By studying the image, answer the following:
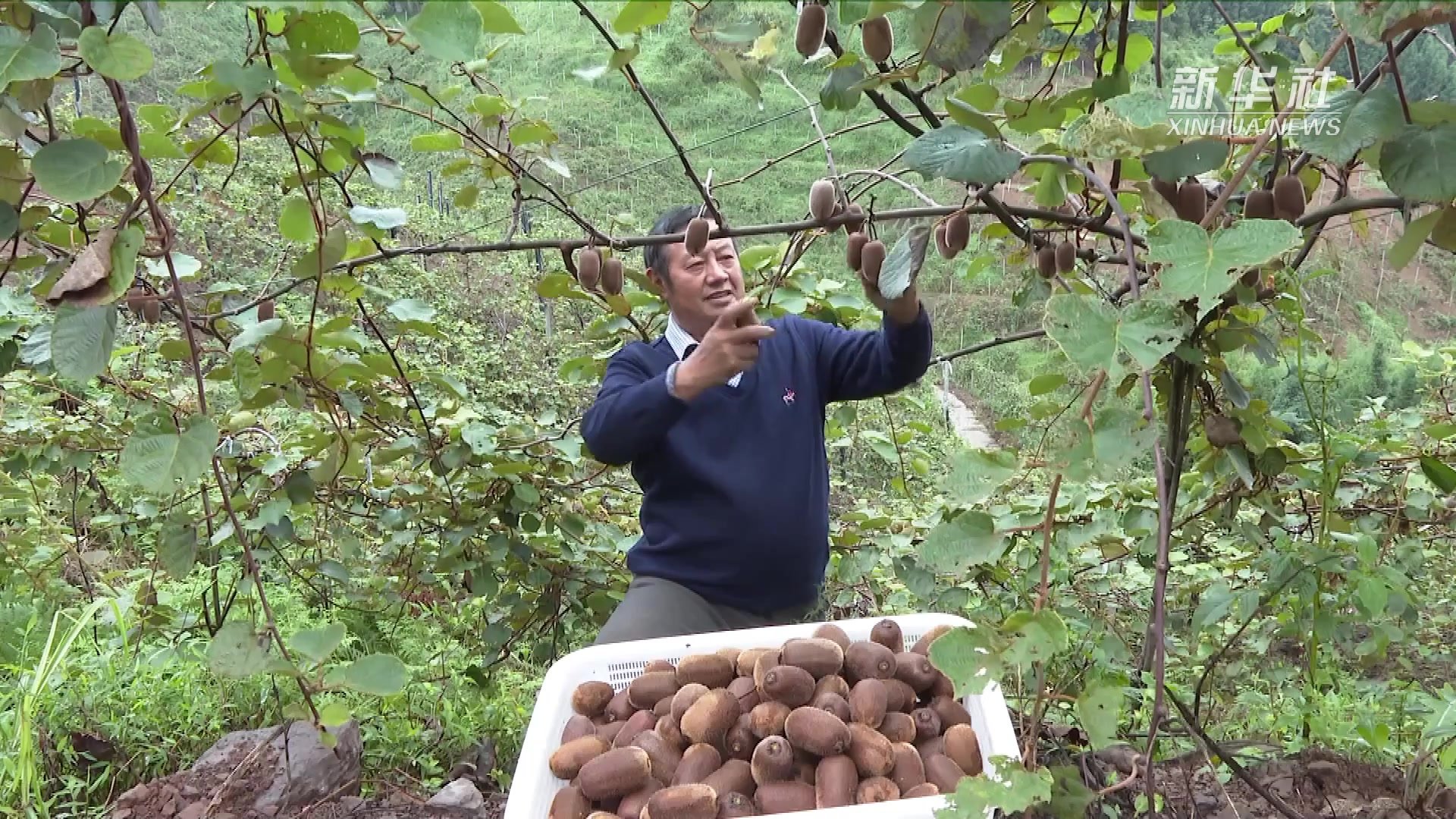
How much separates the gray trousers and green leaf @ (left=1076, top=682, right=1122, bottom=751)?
0.99 m

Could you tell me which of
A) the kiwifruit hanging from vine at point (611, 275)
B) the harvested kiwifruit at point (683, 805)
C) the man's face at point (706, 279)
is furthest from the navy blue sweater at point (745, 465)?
the harvested kiwifruit at point (683, 805)

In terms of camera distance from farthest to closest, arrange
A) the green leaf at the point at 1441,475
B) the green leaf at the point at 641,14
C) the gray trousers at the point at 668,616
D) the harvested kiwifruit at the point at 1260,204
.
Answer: the gray trousers at the point at 668,616
the green leaf at the point at 1441,475
the harvested kiwifruit at the point at 1260,204
the green leaf at the point at 641,14

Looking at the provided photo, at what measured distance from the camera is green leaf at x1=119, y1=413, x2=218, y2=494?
674mm

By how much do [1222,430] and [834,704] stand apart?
0.54m

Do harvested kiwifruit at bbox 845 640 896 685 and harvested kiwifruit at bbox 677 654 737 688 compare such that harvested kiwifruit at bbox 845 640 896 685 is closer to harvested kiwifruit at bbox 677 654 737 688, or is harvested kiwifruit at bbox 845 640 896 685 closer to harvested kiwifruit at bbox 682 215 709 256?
harvested kiwifruit at bbox 677 654 737 688

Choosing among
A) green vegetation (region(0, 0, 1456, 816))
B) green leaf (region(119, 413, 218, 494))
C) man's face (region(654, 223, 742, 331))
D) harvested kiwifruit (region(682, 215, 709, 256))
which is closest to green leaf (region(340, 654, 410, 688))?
green vegetation (region(0, 0, 1456, 816))

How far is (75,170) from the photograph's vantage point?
0.66 m

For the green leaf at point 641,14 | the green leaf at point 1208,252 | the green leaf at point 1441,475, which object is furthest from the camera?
the green leaf at point 1441,475

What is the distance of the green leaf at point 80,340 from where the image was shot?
0.67m

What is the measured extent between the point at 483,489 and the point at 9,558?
6.46 ft

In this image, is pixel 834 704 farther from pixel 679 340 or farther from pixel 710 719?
pixel 679 340

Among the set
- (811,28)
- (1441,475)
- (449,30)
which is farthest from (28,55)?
(1441,475)

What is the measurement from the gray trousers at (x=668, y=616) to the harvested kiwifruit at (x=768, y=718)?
1.63 ft

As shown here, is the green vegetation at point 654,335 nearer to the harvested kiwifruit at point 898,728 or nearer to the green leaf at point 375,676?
the green leaf at point 375,676
